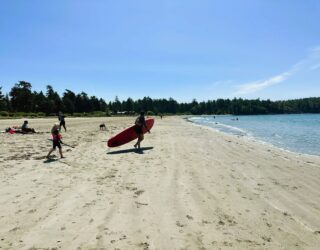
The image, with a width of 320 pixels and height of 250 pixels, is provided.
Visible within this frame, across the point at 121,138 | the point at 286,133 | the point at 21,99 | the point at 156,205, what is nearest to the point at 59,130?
the point at 121,138

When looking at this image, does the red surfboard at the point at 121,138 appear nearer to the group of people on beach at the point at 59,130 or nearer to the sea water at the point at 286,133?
the group of people on beach at the point at 59,130

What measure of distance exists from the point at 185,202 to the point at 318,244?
2.70 meters

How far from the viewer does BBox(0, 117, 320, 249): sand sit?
4.75 m

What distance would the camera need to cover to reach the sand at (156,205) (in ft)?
15.6

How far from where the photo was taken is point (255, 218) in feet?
19.1

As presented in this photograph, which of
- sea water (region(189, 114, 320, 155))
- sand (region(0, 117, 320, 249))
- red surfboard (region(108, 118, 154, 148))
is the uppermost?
red surfboard (region(108, 118, 154, 148))

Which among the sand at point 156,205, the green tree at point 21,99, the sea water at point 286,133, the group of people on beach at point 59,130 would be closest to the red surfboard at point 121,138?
the group of people on beach at point 59,130

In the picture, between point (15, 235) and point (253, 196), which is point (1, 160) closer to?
point (15, 235)

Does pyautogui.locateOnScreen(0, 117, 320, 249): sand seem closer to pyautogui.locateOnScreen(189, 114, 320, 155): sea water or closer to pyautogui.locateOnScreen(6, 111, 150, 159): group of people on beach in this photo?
pyautogui.locateOnScreen(6, 111, 150, 159): group of people on beach

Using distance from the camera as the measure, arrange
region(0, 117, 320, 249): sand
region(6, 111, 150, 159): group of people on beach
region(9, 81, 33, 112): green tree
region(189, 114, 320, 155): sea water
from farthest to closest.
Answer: region(9, 81, 33, 112): green tree, region(189, 114, 320, 155): sea water, region(6, 111, 150, 159): group of people on beach, region(0, 117, 320, 249): sand

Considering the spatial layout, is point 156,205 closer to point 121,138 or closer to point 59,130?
point 59,130

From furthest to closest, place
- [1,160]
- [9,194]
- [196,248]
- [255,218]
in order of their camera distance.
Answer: [1,160], [9,194], [255,218], [196,248]

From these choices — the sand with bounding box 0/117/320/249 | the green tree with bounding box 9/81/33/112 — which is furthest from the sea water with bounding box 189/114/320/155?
the green tree with bounding box 9/81/33/112

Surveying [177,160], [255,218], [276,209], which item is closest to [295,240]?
[255,218]
